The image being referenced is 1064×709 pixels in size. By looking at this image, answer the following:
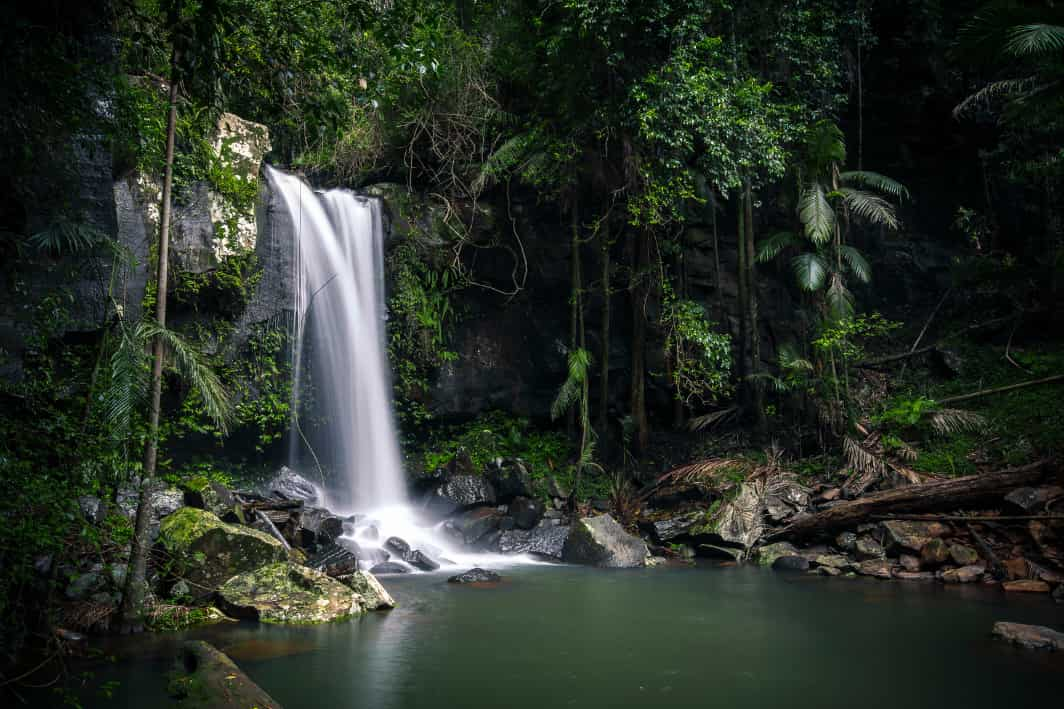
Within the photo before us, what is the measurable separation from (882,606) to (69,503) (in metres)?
7.42

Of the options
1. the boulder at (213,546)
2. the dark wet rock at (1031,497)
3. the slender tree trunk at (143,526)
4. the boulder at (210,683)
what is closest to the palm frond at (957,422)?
the dark wet rock at (1031,497)

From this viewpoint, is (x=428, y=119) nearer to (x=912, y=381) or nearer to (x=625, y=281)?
(x=625, y=281)

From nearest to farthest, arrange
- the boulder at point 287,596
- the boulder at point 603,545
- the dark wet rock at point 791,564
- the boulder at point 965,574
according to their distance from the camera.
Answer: the boulder at point 287,596
the boulder at point 965,574
the dark wet rock at point 791,564
the boulder at point 603,545

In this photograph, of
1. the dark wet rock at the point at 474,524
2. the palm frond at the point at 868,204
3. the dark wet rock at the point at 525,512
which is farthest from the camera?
the palm frond at the point at 868,204

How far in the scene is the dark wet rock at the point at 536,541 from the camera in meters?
11.2

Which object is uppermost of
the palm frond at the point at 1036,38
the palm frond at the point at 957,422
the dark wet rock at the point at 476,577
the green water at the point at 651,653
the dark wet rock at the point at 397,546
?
the palm frond at the point at 1036,38

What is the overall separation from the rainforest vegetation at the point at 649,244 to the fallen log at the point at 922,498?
831mm

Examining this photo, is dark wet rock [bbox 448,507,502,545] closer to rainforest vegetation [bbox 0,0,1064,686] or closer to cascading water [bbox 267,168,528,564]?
cascading water [bbox 267,168,528,564]

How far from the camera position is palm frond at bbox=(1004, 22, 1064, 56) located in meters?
7.34

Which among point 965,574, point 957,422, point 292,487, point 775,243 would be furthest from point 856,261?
point 292,487

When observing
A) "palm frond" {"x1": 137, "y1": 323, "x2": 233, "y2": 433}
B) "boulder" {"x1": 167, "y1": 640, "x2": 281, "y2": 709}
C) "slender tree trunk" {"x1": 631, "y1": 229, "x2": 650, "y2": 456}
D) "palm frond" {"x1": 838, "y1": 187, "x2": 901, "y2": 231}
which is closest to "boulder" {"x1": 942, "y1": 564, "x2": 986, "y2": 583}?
"slender tree trunk" {"x1": 631, "y1": 229, "x2": 650, "y2": 456}

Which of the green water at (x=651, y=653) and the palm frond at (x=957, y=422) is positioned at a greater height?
the palm frond at (x=957, y=422)

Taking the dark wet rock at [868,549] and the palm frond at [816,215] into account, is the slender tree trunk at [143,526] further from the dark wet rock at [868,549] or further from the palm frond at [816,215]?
the palm frond at [816,215]

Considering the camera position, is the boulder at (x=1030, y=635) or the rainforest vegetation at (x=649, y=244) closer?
the boulder at (x=1030, y=635)
